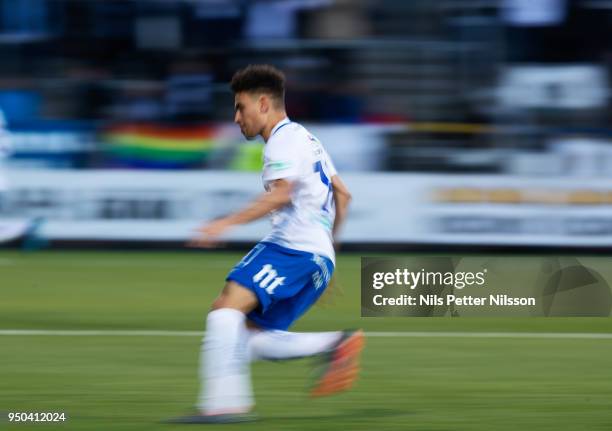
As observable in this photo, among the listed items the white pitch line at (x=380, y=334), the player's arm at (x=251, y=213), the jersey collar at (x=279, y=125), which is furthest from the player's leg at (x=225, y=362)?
the white pitch line at (x=380, y=334)

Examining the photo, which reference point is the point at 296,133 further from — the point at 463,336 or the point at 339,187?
the point at 463,336

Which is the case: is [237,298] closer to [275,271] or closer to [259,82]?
[275,271]

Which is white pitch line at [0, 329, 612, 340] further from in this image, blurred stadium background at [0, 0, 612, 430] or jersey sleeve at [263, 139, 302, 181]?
blurred stadium background at [0, 0, 612, 430]

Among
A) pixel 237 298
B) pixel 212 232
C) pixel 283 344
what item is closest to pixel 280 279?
pixel 237 298

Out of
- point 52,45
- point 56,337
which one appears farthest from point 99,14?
point 56,337

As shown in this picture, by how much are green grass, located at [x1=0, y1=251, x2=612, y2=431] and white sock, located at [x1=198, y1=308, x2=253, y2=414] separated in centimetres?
13

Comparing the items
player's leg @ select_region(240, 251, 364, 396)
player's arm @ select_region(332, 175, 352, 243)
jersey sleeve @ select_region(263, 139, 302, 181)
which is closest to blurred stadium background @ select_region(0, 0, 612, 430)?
player's arm @ select_region(332, 175, 352, 243)

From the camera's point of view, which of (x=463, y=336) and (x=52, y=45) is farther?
(x=52, y=45)

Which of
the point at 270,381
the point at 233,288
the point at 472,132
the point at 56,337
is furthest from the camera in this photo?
the point at 472,132

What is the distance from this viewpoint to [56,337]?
32.2ft

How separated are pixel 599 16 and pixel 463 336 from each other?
28.4ft

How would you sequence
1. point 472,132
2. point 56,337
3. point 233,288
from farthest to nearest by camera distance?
point 472,132 < point 56,337 < point 233,288

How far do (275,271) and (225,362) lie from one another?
499mm

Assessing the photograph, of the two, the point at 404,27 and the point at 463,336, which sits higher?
the point at 404,27
